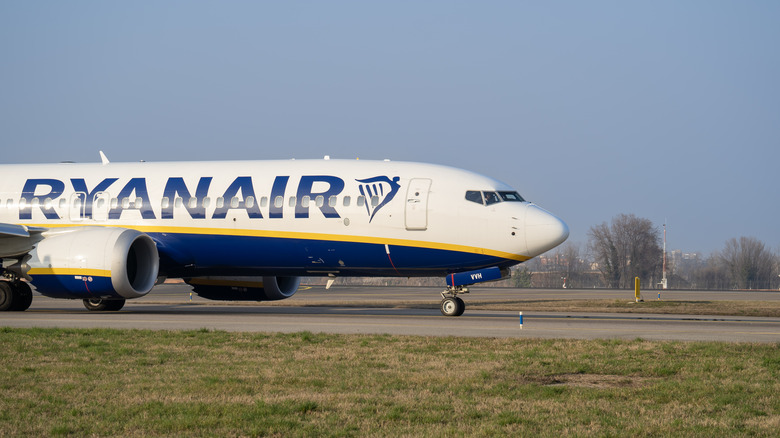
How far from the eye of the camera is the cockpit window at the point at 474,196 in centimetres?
2583

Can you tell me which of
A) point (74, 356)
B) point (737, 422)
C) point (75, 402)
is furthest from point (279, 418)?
point (74, 356)

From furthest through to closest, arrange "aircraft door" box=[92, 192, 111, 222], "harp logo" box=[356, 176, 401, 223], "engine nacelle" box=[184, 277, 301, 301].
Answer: "engine nacelle" box=[184, 277, 301, 301], "aircraft door" box=[92, 192, 111, 222], "harp logo" box=[356, 176, 401, 223]

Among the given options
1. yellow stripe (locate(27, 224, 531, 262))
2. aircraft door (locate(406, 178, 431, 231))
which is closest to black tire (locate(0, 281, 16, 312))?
yellow stripe (locate(27, 224, 531, 262))

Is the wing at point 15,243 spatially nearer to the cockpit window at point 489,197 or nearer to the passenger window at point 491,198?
the cockpit window at point 489,197

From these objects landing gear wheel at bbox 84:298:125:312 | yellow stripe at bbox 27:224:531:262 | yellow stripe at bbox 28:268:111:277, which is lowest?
landing gear wheel at bbox 84:298:125:312

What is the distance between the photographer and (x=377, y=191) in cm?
2648

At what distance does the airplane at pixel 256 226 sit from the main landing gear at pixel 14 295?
0.03 meters

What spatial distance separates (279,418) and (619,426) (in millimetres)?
3879

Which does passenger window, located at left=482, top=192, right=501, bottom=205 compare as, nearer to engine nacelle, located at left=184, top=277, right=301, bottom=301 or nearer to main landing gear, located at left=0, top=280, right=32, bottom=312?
engine nacelle, located at left=184, top=277, right=301, bottom=301

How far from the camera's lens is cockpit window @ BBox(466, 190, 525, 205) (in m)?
25.8

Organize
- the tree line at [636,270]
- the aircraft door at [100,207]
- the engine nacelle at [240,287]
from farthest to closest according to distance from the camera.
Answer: the tree line at [636,270] < the engine nacelle at [240,287] < the aircraft door at [100,207]

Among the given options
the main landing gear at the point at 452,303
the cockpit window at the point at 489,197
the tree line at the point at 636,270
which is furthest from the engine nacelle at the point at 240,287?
the tree line at the point at 636,270

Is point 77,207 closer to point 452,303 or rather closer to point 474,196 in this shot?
point 452,303

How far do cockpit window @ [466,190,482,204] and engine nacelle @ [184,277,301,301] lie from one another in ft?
28.9
